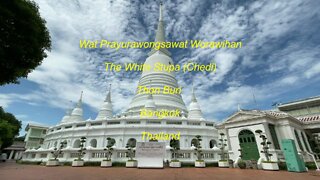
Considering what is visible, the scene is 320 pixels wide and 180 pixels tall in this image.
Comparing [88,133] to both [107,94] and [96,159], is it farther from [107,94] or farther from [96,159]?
Result: [107,94]

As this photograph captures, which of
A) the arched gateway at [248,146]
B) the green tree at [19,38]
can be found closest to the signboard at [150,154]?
the arched gateway at [248,146]

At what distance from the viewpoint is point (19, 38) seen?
7832mm

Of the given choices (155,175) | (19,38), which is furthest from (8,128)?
(155,175)

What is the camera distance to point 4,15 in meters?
6.97

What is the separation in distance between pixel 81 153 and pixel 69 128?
11.5 metres

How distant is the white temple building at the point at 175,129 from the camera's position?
1792 cm

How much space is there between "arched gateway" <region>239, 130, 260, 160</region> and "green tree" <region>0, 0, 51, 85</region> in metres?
20.2

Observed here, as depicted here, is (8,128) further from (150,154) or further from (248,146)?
(248,146)

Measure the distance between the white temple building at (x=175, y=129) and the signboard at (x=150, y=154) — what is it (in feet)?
12.3

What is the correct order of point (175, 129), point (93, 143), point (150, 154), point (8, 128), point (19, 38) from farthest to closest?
point (93, 143)
point (8, 128)
point (175, 129)
point (150, 154)
point (19, 38)

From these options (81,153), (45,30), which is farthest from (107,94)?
(45,30)

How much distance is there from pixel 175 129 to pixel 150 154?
10306 mm

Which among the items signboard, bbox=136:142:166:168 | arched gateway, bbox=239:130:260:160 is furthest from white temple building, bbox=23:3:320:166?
signboard, bbox=136:142:166:168

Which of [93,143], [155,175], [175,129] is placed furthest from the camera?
[93,143]
